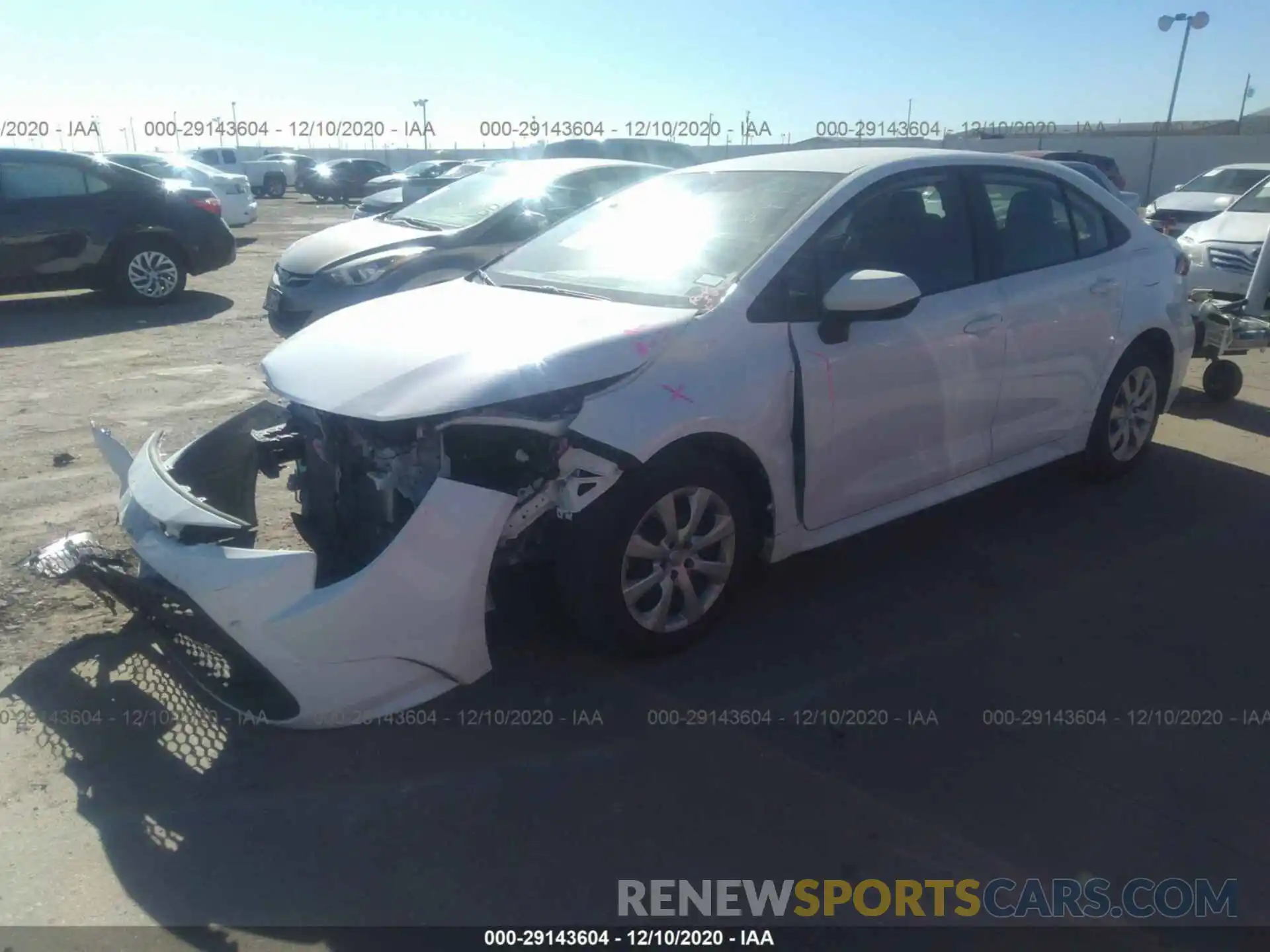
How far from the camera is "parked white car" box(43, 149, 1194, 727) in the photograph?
10.3ft

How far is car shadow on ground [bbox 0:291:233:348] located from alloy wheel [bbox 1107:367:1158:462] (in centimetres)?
848

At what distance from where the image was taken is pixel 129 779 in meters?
3.10

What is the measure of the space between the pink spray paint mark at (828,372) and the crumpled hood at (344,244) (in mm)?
5109

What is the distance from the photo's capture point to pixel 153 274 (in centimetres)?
1102

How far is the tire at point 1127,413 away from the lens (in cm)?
532

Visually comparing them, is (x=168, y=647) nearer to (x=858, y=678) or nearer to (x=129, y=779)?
(x=129, y=779)

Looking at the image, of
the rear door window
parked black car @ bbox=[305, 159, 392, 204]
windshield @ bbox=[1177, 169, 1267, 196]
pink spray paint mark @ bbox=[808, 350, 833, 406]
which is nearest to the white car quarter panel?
pink spray paint mark @ bbox=[808, 350, 833, 406]

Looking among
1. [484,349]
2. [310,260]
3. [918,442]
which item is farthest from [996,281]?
[310,260]

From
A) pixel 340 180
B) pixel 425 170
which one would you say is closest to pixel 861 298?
pixel 425 170

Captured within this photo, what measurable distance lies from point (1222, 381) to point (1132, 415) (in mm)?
2464

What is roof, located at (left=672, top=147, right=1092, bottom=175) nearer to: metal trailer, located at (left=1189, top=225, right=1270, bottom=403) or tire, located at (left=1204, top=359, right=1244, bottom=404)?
metal trailer, located at (left=1189, top=225, right=1270, bottom=403)

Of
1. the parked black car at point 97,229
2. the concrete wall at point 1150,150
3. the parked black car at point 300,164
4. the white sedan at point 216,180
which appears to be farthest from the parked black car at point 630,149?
the parked black car at point 300,164

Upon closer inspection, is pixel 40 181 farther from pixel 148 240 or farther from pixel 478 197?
pixel 478 197

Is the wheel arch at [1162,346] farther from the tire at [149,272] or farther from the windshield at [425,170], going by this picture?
the windshield at [425,170]
